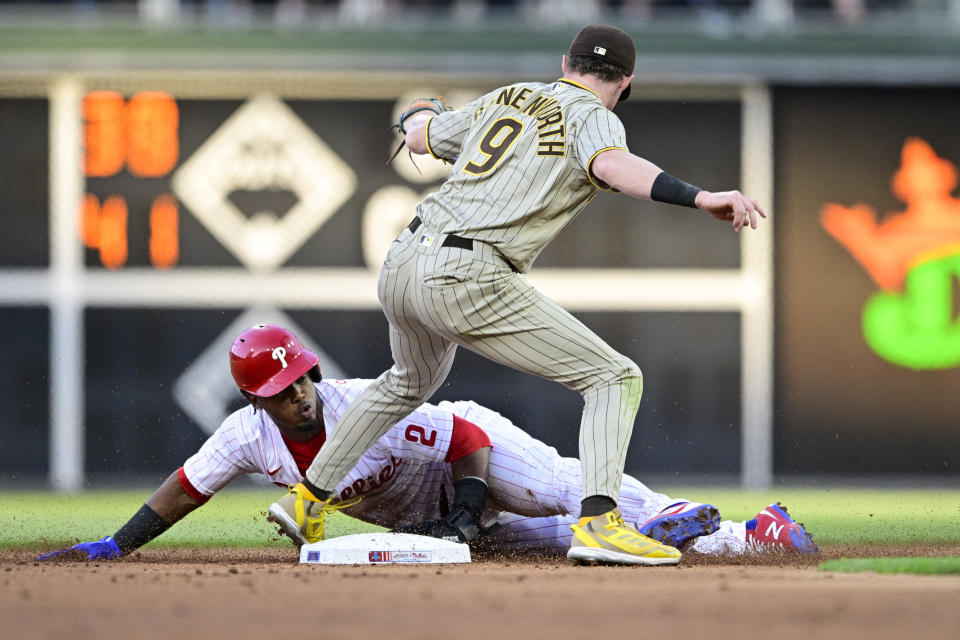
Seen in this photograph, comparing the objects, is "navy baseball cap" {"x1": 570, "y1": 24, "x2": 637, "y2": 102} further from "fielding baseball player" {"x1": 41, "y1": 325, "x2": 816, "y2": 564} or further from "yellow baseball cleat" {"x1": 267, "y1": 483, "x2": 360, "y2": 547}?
"yellow baseball cleat" {"x1": 267, "y1": 483, "x2": 360, "y2": 547}

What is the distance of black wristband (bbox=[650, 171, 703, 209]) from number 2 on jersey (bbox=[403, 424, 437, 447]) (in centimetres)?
119

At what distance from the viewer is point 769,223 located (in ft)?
30.9

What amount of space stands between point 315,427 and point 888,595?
188cm

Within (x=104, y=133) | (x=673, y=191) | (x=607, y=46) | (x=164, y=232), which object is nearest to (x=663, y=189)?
(x=673, y=191)

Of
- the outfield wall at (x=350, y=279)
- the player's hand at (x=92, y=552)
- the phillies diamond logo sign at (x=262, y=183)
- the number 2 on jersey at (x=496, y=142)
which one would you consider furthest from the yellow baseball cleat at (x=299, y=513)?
the phillies diamond logo sign at (x=262, y=183)

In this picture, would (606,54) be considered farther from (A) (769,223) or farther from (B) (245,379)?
(A) (769,223)

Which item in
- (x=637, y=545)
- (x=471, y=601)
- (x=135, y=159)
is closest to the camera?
(x=471, y=601)

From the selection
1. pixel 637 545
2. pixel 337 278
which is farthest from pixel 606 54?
pixel 337 278

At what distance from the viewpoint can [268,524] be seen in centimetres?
652

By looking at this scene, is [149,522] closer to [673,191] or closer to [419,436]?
[419,436]

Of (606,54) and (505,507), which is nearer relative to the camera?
(606,54)

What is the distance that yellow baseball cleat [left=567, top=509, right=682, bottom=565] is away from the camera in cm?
380

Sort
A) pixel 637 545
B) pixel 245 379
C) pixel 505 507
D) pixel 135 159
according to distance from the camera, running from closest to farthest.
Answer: pixel 637 545, pixel 245 379, pixel 505 507, pixel 135 159

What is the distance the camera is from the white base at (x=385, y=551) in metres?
4.13
